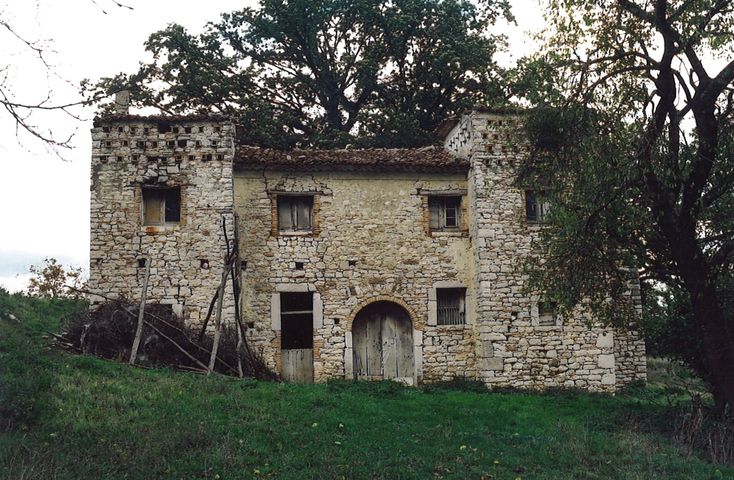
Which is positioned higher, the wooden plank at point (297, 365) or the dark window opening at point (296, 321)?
the dark window opening at point (296, 321)

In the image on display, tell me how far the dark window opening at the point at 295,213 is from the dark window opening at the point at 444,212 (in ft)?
9.76

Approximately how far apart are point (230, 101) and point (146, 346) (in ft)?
41.2

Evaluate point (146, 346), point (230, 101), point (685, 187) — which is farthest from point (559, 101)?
point (230, 101)

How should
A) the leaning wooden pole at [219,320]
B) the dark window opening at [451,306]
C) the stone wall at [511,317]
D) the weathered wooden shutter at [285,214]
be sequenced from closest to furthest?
the leaning wooden pole at [219,320]
the stone wall at [511,317]
the weathered wooden shutter at [285,214]
the dark window opening at [451,306]

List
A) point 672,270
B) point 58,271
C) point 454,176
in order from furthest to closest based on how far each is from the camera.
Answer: point 58,271 < point 454,176 < point 672,270

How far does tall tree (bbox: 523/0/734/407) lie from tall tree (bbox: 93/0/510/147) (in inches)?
496

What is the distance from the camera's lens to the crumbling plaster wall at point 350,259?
16.8 m

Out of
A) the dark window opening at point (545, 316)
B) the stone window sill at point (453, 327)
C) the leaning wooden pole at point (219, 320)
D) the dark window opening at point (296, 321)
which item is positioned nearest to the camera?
the leaning wooden pole at point (219, 320)

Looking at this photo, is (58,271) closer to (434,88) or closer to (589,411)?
(434,88)

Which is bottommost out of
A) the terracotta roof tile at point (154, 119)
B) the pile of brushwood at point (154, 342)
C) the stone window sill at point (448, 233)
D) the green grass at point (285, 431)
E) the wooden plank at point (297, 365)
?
the green grass at point (285, 431)

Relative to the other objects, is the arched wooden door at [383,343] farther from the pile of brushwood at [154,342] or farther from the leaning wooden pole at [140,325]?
the leaning wooden pole at [140,325]

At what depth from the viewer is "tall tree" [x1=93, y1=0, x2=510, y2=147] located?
24734 millimetres

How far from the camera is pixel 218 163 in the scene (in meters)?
16.7

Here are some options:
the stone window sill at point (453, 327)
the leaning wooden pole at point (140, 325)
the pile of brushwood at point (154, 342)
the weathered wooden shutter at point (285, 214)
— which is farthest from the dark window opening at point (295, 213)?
the stone window sill at point (453, 327)
